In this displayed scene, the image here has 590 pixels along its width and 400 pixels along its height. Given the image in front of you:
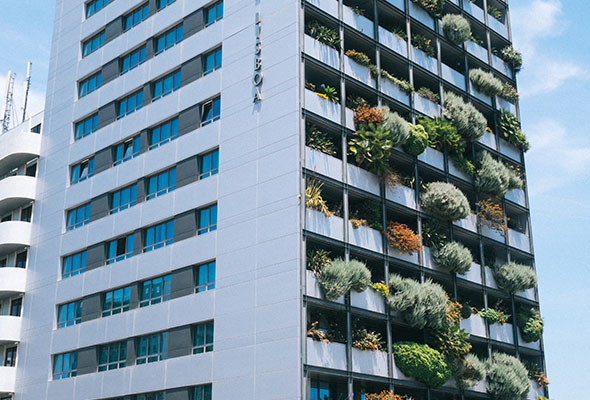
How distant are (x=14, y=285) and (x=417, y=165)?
26082 mm

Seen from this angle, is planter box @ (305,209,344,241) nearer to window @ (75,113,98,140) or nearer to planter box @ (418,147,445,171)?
planter box @ (418,147,445,171)

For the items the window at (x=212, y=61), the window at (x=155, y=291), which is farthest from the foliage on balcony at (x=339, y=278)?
the window at (x=212, y=61)

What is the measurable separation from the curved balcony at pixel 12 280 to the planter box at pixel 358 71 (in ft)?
80.2

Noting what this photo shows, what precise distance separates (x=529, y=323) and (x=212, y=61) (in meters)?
23.9

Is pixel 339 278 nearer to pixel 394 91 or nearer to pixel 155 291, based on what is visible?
pixel 155 291

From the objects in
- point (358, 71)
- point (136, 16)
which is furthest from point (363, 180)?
point (136, 16)

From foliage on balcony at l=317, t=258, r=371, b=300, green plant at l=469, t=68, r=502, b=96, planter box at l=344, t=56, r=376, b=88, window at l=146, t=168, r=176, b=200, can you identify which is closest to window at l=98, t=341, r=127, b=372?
window at l=146, t=168, r=176, b=200

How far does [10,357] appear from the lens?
48906mm

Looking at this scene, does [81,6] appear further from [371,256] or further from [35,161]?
[371,256]

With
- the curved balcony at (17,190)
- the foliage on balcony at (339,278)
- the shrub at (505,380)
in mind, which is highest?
the curved balcony at (17,190)

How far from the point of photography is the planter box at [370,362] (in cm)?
3553

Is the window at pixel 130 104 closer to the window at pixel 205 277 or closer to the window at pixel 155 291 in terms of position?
the window at pixel 155 291

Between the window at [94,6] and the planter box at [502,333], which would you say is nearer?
the planter box at [502,333]

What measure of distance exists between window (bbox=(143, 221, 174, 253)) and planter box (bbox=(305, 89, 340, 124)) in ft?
33.0
